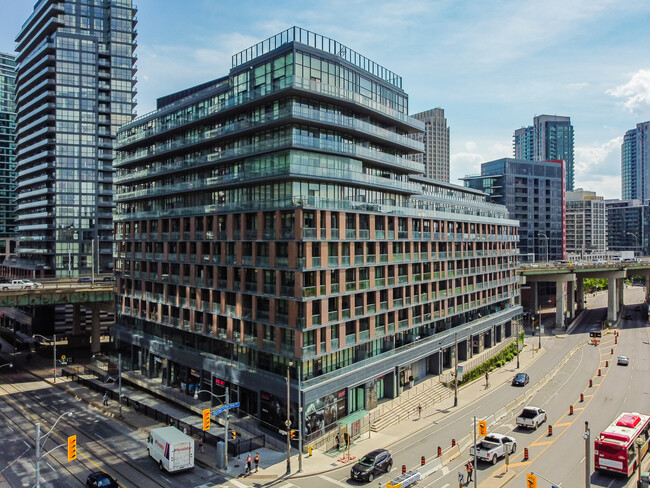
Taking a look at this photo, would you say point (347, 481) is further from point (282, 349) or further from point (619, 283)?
point (619, 283)

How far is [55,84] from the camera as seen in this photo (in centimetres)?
11862

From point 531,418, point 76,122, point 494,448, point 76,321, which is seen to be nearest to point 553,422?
point 531,418

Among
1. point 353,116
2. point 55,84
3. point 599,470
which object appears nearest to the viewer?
point 599,470

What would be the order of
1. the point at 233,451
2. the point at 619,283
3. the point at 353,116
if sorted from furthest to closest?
the point at 619,283, the point at 353,116, the point at 233,451

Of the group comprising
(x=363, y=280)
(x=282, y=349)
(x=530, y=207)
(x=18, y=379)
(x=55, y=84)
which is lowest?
(x=18, y=379)

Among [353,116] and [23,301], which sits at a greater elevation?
[353,116]

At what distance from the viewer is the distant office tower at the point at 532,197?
169 meters

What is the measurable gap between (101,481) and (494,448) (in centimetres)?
3284

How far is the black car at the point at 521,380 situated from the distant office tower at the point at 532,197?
10651cm

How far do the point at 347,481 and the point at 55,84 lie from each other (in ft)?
390

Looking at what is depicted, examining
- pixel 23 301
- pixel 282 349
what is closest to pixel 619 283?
pixel 282 349

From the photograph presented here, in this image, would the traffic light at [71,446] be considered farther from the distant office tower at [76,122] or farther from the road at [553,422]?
the distant office tower at [76,122]

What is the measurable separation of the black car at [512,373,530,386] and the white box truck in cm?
4661

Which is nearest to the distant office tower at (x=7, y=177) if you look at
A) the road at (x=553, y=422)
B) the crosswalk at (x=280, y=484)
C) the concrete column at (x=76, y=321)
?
the concrete column at (x=76, y=321)
